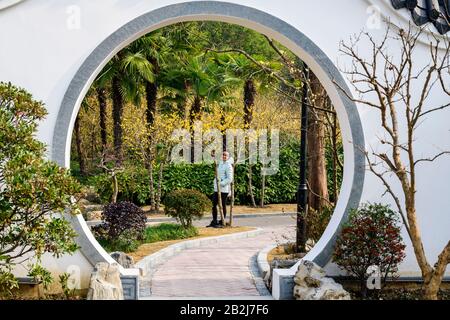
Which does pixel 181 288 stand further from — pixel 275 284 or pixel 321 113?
pixel 321 113

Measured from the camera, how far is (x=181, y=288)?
27.0ft

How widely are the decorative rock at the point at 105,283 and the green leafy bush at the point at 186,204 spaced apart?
5.86 m

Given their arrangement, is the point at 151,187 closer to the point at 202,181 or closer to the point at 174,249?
the point at 202,181

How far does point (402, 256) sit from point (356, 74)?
199cm

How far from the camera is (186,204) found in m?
12.8

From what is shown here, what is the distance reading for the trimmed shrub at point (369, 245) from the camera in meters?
7.03

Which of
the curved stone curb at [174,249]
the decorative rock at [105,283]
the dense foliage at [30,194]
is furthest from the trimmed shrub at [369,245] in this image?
the curved stone curb at [174,249]

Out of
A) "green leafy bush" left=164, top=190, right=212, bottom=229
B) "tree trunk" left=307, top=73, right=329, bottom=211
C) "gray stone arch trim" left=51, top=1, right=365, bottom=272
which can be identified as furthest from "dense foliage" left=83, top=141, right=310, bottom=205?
"gray stone arch trim" left=51, top=1, right=365, bottom=272

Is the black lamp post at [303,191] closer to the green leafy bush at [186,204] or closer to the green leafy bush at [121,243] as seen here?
the green leafy bush at [121,243]

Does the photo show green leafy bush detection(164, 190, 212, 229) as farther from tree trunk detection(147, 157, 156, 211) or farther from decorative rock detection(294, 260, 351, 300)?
decorative rock detection(294, 260, 351, 300)

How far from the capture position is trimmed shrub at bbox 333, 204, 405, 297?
703 centimetres

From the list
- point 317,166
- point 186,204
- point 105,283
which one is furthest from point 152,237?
point 105,283

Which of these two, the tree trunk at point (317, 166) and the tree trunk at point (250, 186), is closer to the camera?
the tree trunk at point (317, 166)
